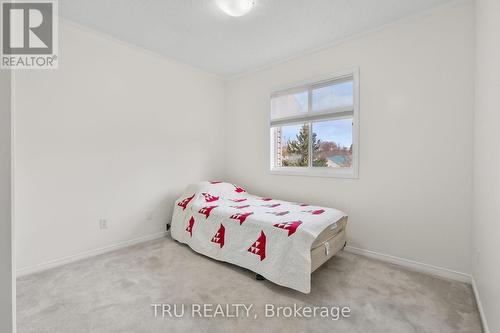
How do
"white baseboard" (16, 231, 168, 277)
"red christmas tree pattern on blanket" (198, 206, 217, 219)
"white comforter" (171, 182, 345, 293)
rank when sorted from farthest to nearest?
1. "red christmas tree pattern on blanket" (198, 206, 217, 219)
2. "white baseboard" (16, 231, 168, 277)
3. "white comforter" (171, 182, 345, 293)

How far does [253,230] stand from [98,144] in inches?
80.5

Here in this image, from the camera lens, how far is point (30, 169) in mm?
2285

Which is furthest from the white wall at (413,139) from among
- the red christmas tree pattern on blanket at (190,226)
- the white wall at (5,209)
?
the white wall at (5,209)

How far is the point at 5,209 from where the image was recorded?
65 centimetres

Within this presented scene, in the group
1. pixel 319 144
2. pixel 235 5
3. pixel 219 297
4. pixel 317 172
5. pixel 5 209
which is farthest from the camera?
pixel 319 144

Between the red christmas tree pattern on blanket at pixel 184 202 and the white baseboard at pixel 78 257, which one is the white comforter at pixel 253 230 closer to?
the red christmas tree pattern on blanket at pixel 184 202

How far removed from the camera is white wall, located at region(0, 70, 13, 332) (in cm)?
63

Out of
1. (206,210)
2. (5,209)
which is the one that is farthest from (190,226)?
(5,209)

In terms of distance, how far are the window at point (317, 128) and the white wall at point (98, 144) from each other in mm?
1371

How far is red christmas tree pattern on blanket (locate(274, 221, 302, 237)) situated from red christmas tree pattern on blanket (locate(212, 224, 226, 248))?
66 centimetres

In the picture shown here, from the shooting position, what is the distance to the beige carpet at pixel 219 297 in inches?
63.0

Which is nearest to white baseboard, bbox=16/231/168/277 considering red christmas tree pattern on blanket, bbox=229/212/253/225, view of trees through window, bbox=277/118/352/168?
red christmas tree pattern on blanket, bbox=229/212/253/225

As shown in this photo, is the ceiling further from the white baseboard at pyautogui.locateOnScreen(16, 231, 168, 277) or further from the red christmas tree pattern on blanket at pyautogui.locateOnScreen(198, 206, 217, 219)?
the white baseboard at pyautogui.locateOnScreen(16, 231, 168, 277)

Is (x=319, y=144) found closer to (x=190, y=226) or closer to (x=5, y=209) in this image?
(x=190, y=226)
